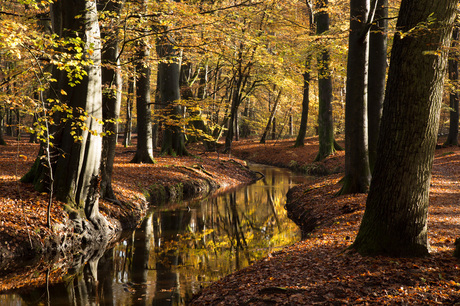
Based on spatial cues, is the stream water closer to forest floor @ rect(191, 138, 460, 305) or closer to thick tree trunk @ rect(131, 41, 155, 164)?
forest floor @ rect(191, 138, 460, 305)

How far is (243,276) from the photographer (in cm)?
569

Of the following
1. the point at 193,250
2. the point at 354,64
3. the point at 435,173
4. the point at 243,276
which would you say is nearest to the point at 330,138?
the point at 435,173

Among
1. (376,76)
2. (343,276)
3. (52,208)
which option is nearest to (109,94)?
(52,208)

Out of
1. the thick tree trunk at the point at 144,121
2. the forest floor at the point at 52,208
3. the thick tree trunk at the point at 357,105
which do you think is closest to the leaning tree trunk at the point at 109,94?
the forest floor at the point at 52,208

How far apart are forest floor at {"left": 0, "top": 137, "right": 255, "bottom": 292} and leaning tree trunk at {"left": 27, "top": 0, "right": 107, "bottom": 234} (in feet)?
1.56

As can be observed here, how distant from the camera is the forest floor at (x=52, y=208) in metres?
6.77

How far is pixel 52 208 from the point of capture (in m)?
7.93

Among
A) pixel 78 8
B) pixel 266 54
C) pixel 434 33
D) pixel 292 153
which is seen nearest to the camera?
pixel 434 33

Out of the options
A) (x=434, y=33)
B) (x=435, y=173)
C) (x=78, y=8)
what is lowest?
A: (x=435, y=173)

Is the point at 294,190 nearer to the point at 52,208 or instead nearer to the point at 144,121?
the point at 144,121

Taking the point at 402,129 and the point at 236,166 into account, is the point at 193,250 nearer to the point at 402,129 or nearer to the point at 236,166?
the point at 402,129

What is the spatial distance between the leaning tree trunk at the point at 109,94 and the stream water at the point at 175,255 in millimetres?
1663

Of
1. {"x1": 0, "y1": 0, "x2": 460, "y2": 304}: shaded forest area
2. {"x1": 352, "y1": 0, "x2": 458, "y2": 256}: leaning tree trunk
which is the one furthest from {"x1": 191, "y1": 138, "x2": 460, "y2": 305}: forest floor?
{"x1": 352, "y1": 0, "x2": 458, "y2": 256}: leaning tree trunk

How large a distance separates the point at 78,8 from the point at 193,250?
5784 mm
